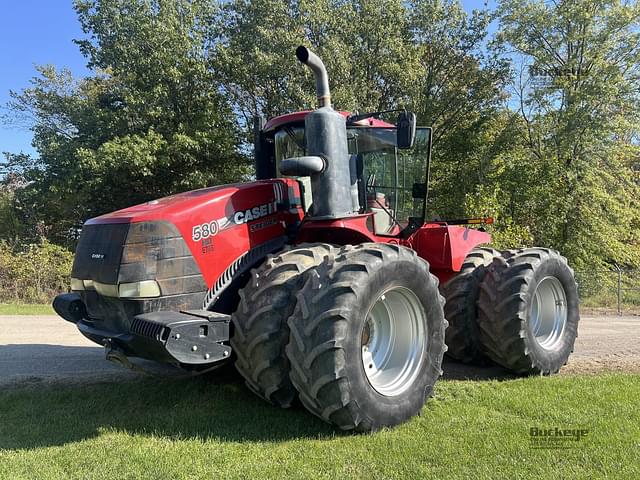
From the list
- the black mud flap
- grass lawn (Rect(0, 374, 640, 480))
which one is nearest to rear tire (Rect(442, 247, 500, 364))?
grass lawn (Rect(0, 374, 640, 480))

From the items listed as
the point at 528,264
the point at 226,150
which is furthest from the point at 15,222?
the point at 528,264

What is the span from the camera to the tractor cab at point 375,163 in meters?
5.01

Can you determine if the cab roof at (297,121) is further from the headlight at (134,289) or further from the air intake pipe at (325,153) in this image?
the headlight at (134,289)

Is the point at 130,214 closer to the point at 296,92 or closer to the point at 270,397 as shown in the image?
the point at 270,397

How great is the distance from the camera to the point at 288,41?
18.3 metres

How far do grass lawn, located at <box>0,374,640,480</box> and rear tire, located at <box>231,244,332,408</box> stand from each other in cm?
38

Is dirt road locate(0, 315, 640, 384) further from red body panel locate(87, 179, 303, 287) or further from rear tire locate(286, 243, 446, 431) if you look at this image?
red body panel locate(87, 179, 303, 287)

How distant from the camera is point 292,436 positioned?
3744mm

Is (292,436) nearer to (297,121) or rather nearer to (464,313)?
(464,313)

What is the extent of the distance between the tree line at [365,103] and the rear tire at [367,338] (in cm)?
1392

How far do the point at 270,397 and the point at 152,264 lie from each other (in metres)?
1.33

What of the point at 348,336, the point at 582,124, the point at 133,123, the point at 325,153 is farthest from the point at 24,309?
the point at 582,124

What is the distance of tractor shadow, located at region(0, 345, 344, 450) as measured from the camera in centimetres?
381

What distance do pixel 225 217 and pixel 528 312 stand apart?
3.24m
